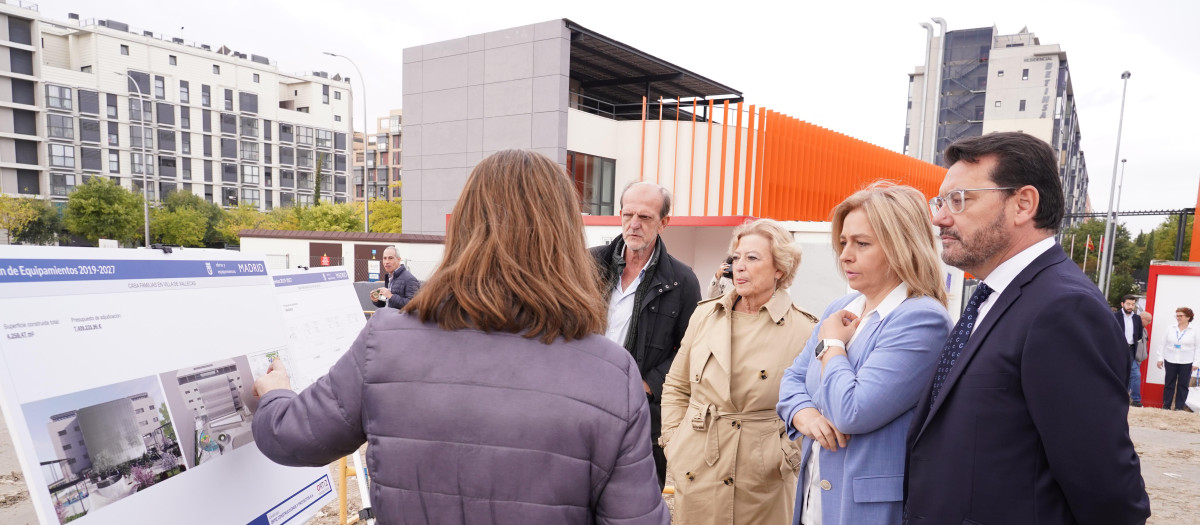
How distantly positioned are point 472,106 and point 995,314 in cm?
1968

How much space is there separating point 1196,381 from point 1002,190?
1177 centimetres

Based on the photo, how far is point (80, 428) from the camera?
1519 millimetres

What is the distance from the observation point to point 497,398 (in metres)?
1.21

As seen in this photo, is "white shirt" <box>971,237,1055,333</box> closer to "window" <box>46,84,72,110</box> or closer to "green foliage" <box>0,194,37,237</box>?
"green foliage" <box>0,194,37,237</box>

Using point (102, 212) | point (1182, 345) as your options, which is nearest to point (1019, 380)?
point (1182, 345)

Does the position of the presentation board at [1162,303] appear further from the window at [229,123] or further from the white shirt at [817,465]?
the window at [229,123]

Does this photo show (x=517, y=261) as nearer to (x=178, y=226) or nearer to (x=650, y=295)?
(x=650, y=295)

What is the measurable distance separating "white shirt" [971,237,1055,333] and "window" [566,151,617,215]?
1728cm

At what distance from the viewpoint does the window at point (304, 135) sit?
6588cm

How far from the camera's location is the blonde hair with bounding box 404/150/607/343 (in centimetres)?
125

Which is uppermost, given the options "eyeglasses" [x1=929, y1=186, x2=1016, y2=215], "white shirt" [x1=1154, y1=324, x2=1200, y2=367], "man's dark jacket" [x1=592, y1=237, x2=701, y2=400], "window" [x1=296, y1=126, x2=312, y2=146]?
"window" [x1=296, y1=126, x2=312, y2=146]

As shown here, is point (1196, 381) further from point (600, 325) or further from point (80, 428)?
point (80, 428)

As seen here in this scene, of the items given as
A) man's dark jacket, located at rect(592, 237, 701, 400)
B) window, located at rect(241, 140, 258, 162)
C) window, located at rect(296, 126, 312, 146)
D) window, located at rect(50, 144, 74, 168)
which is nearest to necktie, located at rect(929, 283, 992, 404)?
man's dark jacket, located at rect(592, 237, 701, 400)

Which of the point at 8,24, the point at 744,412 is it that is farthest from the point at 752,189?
the point at 8,24
